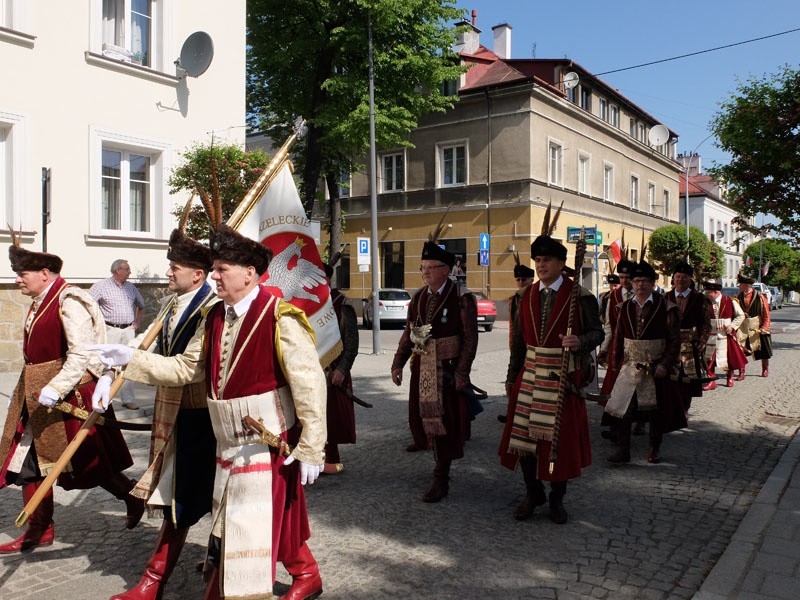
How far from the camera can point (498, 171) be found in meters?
28.7

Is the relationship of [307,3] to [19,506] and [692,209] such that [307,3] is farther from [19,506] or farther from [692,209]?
[692,209]

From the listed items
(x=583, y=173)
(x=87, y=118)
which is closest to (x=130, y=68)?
(x=87, y=118)

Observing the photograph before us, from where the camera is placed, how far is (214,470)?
11.6ft

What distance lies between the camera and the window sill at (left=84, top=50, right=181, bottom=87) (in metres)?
12.9

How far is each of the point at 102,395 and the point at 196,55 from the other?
12.3 m

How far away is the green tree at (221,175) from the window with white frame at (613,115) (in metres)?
26.9

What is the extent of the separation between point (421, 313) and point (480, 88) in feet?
82.2

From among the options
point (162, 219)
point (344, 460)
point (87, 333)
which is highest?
Result: point (162, 219)

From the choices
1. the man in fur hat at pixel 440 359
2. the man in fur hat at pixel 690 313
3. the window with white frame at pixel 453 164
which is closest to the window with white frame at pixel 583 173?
the window with white frame at pixel 453 164

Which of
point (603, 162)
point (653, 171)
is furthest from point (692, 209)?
point (603, 162)

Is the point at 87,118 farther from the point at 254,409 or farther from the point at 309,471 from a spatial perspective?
the point at 309,471

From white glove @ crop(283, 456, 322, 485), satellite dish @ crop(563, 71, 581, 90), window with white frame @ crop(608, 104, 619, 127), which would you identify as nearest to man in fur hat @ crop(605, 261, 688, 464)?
white glove @ crop(283, 456, 322, 485)

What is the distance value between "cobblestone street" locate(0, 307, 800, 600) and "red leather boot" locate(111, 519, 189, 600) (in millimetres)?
253

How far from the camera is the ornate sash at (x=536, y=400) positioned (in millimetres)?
4816
